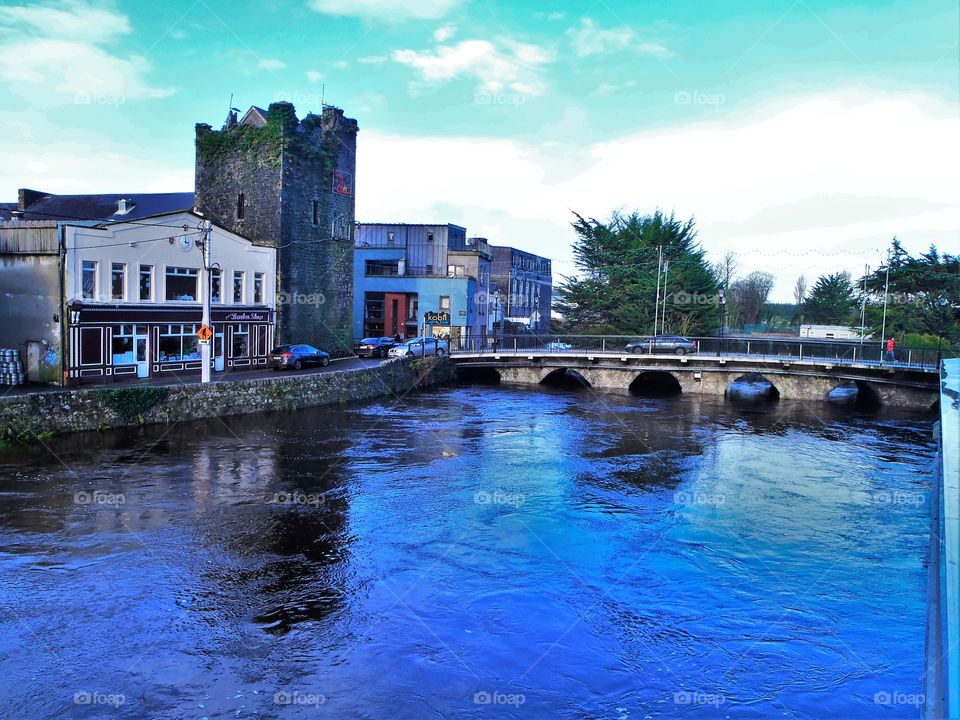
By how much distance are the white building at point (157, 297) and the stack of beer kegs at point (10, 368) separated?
187cm

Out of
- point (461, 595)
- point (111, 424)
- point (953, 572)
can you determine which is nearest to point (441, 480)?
point (461, 595)

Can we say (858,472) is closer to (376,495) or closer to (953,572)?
(376,495)

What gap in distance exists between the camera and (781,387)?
46875 millimetres

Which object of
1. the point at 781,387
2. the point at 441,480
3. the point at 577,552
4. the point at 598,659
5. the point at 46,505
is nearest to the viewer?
the point at 598,659

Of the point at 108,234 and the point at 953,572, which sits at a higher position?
the point at 108,234

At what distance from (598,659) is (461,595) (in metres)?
3.10

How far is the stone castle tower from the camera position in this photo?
1646 inches

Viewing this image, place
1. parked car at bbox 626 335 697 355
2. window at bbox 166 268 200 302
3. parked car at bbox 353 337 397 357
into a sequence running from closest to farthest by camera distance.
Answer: window at bbox 166 268 200 302 < parked car at bbox 353 337 397 357 < parked car at bbox 626 335 697 355


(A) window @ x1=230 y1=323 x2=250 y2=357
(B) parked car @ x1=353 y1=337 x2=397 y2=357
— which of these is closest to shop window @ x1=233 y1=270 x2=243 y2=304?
(A) window @ x1=230 y1=323 x2=250 y2=357

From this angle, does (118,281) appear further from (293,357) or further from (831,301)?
(831,301)

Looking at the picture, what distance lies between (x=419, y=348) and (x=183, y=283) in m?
16.1

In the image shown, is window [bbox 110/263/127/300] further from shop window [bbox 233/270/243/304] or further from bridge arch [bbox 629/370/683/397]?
bridge arch [bbox 629/370/683/397]

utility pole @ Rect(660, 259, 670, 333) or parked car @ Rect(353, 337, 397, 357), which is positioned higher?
utility pole @ Rect(660, 259, 670, 333)

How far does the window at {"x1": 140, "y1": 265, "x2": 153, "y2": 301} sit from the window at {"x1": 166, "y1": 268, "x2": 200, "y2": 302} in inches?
40.8
